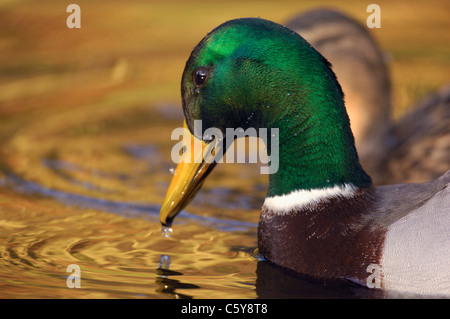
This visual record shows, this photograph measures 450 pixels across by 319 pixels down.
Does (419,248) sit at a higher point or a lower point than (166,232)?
lower

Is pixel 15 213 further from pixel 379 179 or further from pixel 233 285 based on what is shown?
pixel 379 179

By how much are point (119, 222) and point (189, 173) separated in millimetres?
977

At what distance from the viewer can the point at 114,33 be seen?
33.6ft

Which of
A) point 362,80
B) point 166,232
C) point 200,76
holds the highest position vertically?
point 362,80

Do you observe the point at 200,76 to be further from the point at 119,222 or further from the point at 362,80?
the point at 362,80

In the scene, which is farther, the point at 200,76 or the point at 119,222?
the point at 119,222

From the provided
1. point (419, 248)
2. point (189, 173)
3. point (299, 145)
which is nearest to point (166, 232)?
point (189, 173)

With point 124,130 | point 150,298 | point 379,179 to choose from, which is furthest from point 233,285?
point 124,130

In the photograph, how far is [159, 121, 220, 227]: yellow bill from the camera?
15.3ft

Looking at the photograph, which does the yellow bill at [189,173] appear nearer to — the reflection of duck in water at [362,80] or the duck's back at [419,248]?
the duck's back at [419,248]

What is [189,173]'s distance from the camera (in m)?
4.67

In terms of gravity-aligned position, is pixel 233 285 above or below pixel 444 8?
below

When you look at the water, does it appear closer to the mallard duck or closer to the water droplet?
the water droplet

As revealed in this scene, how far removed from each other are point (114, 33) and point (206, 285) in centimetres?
625
